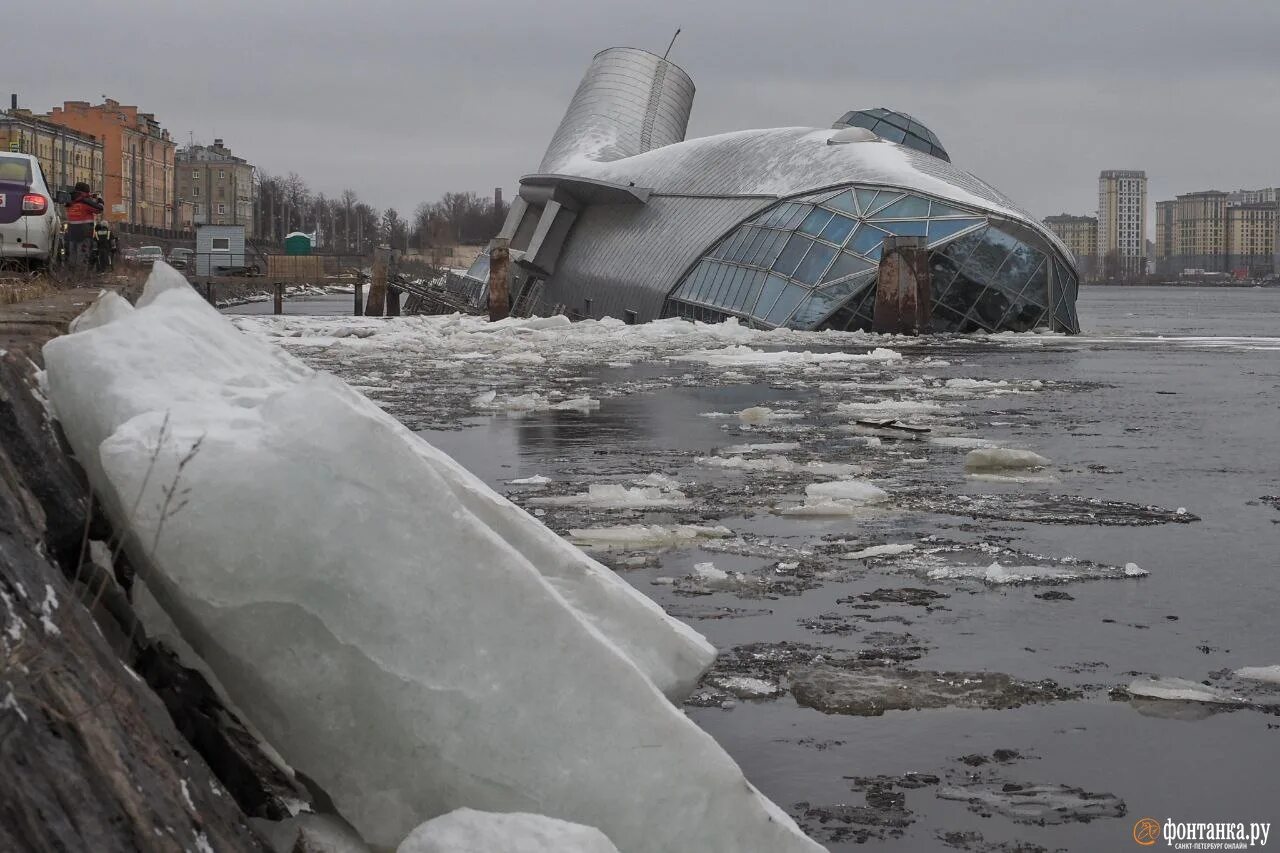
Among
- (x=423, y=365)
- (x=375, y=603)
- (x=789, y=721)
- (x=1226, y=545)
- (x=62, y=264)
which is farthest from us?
(x=423, y=365)

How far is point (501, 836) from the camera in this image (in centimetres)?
310

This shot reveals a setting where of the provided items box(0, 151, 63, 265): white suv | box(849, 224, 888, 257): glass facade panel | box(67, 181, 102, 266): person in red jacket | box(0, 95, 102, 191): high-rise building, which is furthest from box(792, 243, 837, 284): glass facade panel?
box(0, 95, 102, 191): high-rise building

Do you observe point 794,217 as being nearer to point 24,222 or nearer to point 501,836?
point 24,222

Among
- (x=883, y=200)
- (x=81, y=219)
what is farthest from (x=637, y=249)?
(x=81, y=219)

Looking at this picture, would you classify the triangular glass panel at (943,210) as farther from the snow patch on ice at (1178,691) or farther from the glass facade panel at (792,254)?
the snow patch on ice at (1178,691)

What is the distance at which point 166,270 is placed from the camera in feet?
14.2

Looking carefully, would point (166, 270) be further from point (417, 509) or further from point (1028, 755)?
point (1028, 755)

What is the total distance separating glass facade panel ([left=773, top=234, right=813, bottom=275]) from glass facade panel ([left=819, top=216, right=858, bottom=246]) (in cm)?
47

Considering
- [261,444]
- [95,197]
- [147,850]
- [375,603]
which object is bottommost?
[147,850]

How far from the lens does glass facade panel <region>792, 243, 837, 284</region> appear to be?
3650cm

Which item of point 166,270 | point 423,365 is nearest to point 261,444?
point 166,270

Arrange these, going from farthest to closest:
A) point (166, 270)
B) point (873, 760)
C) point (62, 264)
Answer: point (62, 264)
point (873, 760)
point (166, 270)

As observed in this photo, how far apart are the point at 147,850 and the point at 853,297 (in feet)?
113

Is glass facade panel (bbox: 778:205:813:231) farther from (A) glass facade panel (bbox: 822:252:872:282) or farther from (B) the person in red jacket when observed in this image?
(B) the person in red jacket
